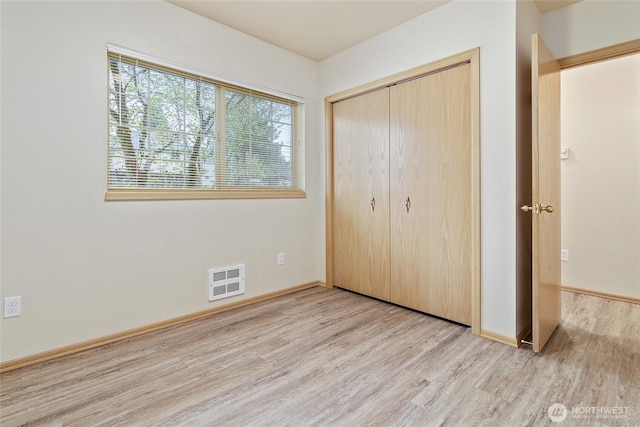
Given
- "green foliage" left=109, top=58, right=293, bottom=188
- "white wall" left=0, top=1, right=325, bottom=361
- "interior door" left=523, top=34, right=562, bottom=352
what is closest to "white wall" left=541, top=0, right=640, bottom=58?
"interior door" left=523, top=34, right=562, bottom=352

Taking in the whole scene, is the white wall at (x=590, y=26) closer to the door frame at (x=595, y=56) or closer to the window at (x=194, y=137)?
the door frame at (x=595, y=56)

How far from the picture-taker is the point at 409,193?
277 cm

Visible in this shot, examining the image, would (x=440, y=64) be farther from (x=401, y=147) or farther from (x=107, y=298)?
(x=107, y=298)

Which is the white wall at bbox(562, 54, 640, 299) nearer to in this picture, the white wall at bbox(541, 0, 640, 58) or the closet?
the white wall at bbox(541, 0, 640, 58)

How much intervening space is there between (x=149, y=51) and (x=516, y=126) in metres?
2.68

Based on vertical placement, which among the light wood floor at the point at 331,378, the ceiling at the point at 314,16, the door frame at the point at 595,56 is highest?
the ceiling at the point at 314,16

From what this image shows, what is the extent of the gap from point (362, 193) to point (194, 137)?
1630 mm

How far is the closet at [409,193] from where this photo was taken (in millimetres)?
2434

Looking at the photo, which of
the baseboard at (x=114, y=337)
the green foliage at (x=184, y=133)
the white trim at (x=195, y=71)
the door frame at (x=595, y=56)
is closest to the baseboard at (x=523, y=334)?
the door frame at (x=595, y=56)

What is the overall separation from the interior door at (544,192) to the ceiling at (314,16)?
77 cm

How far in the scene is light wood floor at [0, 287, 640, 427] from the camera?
150 centimetres

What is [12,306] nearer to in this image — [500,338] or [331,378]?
[331,378]

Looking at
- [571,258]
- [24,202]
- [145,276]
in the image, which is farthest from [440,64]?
[24,202]

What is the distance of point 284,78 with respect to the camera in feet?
10.6
